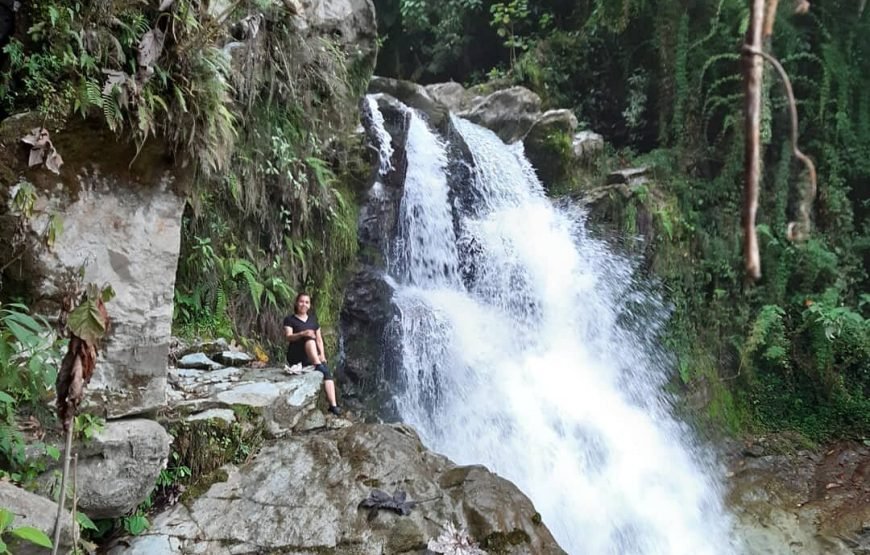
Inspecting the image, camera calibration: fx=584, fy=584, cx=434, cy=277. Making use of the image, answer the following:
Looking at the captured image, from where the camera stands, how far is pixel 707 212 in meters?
9.86

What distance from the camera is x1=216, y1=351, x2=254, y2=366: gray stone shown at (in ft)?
15.7

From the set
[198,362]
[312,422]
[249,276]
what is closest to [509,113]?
[249,276]

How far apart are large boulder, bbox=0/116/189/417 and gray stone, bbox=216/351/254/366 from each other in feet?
4.02

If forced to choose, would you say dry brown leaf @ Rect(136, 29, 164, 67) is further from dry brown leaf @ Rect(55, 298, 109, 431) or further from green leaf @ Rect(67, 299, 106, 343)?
dry brown leaf @ Rect(55, 298, 109, 431)

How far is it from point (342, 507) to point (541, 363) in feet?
15.0

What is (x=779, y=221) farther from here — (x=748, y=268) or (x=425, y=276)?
(x=748, y=268)

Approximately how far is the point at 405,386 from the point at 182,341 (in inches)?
119

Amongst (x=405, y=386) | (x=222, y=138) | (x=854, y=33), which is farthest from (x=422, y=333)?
(x=854, y=33)

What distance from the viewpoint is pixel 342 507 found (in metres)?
3.75

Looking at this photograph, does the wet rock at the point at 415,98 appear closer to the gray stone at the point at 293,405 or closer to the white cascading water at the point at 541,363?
the white cascading water at the point at 541,363

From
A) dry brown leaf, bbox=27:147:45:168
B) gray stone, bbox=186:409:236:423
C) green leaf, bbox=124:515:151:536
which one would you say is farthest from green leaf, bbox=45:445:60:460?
dry brown leaf, bbox=27:147:45:168

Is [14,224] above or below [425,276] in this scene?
above

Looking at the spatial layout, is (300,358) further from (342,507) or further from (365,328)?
(365,328)

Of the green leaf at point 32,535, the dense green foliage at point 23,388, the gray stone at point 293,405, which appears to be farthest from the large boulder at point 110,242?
the green leaf at point 32,535
